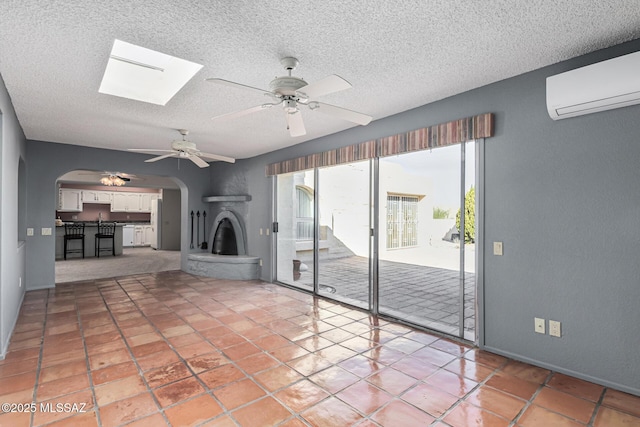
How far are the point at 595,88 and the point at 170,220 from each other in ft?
37.2

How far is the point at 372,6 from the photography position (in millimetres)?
1787

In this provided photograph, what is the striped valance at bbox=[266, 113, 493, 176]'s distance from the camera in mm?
2898

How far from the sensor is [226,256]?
625 cm

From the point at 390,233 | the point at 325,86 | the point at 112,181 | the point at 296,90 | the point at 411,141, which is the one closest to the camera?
the point at 325,86

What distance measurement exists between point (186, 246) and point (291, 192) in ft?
9.21

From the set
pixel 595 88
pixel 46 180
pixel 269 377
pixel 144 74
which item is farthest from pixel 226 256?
pixel 595 88

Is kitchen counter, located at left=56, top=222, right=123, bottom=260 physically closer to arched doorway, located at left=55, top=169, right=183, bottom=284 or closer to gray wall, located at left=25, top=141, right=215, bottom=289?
arched doorway, located at left=55, top=169, right=183, bottom=284

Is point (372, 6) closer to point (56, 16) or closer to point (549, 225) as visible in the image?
point (56, 16)

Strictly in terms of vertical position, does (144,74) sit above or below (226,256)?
above

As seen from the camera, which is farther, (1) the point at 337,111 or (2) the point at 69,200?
(2) the point at 69,200

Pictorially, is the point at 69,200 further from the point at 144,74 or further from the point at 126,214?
the point at 144,74

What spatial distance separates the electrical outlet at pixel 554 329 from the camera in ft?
8.09

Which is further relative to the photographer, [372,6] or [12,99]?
[12,99]

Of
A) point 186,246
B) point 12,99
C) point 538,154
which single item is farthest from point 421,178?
point 186,246
